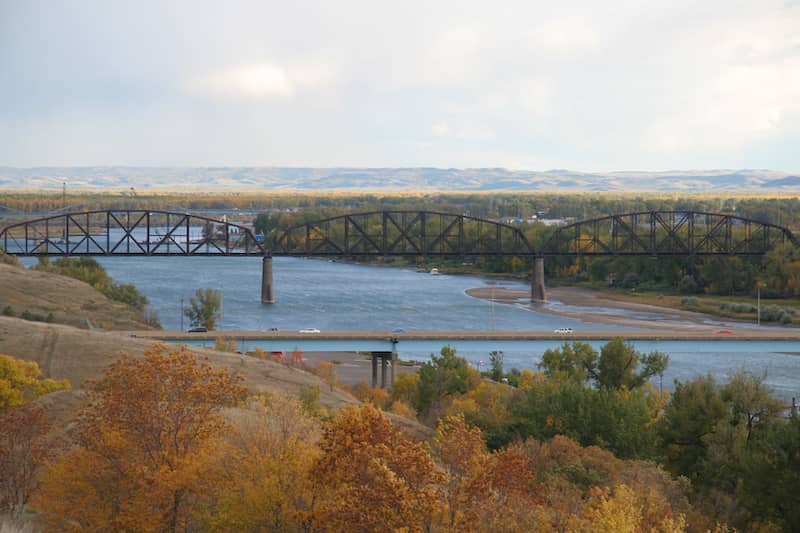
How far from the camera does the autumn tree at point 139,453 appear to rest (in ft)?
52.1

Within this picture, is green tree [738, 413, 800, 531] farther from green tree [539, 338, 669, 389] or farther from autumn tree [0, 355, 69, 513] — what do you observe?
green tree [539, 338, 669, 389]

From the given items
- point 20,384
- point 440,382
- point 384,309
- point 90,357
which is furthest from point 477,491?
point 384,309

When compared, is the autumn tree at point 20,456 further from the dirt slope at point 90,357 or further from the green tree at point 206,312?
the green tree at point 206,312

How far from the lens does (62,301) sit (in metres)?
56.8

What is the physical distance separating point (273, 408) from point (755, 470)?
29.4 feet

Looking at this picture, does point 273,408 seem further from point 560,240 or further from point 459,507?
point 560,240

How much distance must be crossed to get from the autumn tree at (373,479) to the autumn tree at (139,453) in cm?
259

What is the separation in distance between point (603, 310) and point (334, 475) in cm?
6070

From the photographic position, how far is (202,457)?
52.4 feet

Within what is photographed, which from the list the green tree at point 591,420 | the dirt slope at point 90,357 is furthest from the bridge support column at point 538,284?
the green tree at point 591,420

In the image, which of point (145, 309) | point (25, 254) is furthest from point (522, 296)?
point (25, 254)

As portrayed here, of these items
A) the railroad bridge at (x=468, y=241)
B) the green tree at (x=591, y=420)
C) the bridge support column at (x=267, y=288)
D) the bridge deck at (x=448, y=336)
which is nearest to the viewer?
the green tree at (x=591, y=420)

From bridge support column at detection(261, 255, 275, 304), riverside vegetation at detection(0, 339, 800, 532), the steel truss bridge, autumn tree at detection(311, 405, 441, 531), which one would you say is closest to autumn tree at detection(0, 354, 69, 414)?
riverside vegetation at detection(0, 339, 800, 532)

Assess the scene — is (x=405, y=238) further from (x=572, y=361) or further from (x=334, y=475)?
(x=334, y=475)
